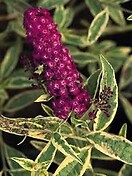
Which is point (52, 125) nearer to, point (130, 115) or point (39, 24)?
point (39, 24)

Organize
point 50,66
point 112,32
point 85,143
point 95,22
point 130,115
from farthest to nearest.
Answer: point 112,32, point 130,115, point 95,22, point 85,143, point 50,66

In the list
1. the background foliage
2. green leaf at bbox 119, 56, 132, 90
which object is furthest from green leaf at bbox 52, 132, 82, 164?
green leaf at bbox 119, 56, 132, 90

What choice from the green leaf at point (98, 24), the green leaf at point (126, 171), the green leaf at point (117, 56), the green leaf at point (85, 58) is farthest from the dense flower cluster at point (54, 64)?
the green leaf at point (117, 56)

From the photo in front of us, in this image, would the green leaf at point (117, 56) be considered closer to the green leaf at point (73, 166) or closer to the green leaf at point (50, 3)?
the green leaf at point (50, 3)

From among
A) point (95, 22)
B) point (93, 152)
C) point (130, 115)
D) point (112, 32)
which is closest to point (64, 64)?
point (93, 152)

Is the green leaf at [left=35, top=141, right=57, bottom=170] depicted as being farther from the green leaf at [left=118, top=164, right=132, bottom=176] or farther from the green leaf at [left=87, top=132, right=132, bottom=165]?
the green leaf at [left=118, top=164, right=132, bottom=176]
